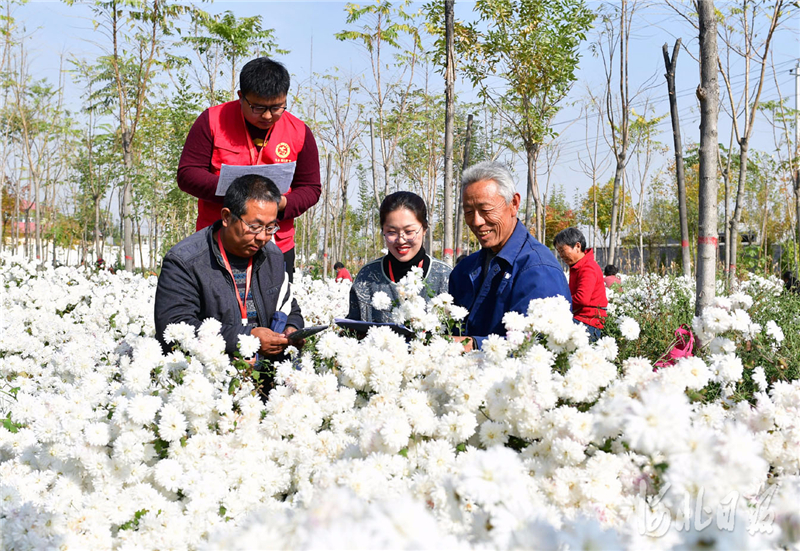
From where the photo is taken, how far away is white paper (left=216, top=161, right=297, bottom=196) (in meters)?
3.34

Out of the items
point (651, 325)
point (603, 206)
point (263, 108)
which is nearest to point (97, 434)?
point (263, 108)

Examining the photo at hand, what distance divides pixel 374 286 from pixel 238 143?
1.24 metres

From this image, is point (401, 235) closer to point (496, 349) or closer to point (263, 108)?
point (263, 108)

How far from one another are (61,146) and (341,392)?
21.1 metres

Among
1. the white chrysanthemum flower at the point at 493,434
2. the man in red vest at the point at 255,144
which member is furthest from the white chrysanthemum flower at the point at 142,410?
the man in red vest at the point at 255,144

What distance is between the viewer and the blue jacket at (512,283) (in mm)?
2785

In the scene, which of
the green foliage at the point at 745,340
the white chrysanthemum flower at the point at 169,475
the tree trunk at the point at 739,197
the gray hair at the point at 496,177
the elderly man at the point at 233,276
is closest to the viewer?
the white chrysanthemum flower at the point at 169,475

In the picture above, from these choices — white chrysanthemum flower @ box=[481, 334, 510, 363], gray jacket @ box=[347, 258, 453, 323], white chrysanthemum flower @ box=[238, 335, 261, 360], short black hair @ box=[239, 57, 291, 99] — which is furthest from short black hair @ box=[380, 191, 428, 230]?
white chrysanthemum flower @ box=[481, 334, 510, 363]

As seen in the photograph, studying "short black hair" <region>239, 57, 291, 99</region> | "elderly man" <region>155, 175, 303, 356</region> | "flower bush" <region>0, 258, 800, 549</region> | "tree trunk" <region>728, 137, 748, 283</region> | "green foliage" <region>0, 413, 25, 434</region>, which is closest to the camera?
"flower bush" <region>0, 258, 800, 549</region>

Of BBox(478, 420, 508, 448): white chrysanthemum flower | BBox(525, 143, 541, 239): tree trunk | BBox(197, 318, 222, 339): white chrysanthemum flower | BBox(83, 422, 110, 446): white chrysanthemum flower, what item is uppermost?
BBox(525, 143, 541, 239): tree trunk

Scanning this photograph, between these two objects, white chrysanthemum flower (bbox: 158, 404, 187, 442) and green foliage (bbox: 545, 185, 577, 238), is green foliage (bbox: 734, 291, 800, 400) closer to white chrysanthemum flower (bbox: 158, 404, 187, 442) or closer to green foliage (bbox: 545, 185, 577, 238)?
white chrysanthemum flower (bbox: 158, 404, 187, 442)

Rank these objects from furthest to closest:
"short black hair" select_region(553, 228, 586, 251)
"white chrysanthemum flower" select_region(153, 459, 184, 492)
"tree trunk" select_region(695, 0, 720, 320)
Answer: "short black hair" select_region(553, 228, 586, 251)
"tree trunk" select_region(695, 0, 720, 320)
"white chrysanthemum flower" select_region(153, 459, 184, 492)

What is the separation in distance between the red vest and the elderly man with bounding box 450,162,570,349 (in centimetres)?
130

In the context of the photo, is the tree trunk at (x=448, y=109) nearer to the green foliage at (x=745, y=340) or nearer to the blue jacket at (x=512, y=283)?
the green foliage at (x=745, y=340)
